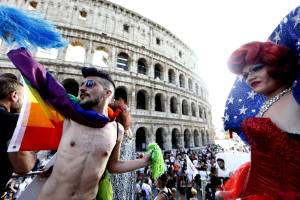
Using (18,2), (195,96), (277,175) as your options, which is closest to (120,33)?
(18,2)

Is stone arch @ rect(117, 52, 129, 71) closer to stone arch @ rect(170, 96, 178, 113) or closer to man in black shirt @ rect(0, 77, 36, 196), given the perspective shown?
stone arch @ rect(170, 96, 178, 113)

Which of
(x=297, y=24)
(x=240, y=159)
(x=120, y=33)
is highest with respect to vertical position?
(x=120, y=33)

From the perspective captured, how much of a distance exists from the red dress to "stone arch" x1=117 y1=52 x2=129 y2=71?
18.7 metres

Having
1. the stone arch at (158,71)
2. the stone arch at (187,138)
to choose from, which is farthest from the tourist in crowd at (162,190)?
the stone arch at (187,138)

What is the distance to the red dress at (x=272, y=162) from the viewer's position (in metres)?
1.08

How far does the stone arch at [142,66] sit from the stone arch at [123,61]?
5.63 ft

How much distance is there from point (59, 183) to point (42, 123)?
658 millimetres

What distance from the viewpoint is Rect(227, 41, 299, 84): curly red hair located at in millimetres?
1289

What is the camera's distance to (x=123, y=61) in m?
19.7

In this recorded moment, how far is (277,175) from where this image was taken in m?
1.14

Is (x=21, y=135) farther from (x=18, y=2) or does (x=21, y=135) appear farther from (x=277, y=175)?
(x=18, y=2)

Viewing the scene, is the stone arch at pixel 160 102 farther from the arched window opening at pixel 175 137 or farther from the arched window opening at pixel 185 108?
the arched window opening at pixel 185 108

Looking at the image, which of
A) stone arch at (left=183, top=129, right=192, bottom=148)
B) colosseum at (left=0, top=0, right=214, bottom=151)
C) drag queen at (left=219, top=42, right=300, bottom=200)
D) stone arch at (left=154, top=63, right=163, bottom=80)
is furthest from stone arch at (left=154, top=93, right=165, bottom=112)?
drag queen at (left=219, top=42, right=300, bottom=200)

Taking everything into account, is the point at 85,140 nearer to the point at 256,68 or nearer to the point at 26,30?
the point at 26,30
